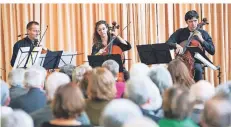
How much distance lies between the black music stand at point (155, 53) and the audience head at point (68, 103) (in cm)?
357

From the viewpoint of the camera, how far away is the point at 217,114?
2.27m

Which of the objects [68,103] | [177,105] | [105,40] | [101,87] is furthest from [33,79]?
[105,40]

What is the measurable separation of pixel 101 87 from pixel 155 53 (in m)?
3.07

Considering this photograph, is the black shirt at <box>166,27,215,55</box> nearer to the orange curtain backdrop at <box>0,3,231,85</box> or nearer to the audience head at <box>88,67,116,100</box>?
the orange curtain backdrop at <box>0,3,231,85</box>

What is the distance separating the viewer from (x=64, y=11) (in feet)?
28.1

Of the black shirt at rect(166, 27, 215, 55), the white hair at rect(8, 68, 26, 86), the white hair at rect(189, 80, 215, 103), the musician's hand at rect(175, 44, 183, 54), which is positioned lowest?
the white hair at rect(189, 80, 215, 103)

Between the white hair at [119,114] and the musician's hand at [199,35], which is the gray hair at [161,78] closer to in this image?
the white hair at [119,114]

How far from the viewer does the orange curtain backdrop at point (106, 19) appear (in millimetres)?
8344

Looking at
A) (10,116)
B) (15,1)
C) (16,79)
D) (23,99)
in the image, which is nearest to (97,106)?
(23,99)

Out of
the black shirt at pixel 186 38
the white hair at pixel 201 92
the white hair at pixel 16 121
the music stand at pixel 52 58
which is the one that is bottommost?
the white hair at pixel 16 121

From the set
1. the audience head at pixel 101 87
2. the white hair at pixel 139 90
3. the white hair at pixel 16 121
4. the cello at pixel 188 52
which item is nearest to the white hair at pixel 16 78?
the audience head at pixel 101 87

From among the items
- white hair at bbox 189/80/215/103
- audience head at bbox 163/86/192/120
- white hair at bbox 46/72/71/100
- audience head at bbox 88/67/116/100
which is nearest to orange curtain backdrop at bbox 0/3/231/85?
white hair at bbox 46/72/71/100

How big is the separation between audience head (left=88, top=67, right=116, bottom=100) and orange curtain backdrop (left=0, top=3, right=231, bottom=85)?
5348 millimetres

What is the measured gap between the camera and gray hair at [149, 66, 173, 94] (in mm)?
3561
